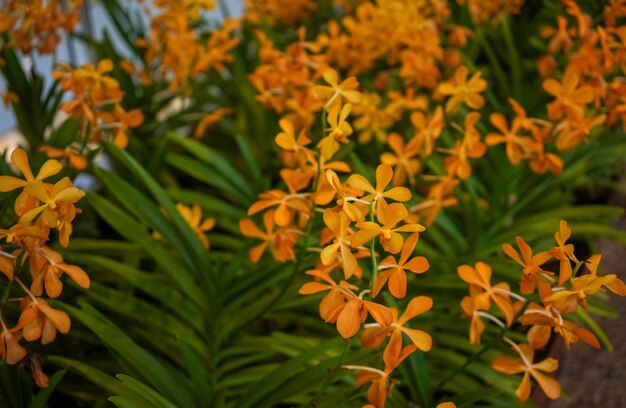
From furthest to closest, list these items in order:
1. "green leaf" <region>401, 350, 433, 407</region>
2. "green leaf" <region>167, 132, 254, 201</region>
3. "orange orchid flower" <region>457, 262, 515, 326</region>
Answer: "green leaf" <region>167, 132, 254, 201</region> < "green leaf" <region>401, 350, 433, 407</region> < "orange orchid flower" <region>457, 262, 515, 326</region>

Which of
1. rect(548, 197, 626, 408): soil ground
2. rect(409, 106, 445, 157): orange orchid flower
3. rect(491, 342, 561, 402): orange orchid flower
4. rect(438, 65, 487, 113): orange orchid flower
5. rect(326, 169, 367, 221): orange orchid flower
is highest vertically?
rect(326, 169, 367, 221): orange orchid flower

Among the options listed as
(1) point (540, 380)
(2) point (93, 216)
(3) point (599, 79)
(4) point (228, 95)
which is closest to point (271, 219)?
(1) point (540, 380)

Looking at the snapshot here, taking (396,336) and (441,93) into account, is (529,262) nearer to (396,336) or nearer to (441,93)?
(396,336)

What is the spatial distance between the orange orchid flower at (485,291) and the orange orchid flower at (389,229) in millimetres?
109

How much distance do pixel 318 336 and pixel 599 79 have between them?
495mm

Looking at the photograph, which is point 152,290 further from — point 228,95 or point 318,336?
point 228,95

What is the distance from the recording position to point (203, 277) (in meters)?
0.79

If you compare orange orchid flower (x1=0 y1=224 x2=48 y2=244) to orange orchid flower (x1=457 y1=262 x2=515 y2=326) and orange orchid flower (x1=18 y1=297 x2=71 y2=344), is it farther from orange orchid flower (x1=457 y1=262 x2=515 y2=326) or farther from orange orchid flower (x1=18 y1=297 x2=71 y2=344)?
orange orchid flower (x1=457 y1=262 x2=515 y2=326)

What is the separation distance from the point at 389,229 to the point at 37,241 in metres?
0.27

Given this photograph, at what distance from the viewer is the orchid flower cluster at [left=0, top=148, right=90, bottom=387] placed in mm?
477

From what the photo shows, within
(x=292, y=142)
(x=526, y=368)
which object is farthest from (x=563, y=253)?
(x=292, y=142)

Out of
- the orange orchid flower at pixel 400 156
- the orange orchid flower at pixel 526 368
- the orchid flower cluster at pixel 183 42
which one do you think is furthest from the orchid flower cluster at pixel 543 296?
the orchid flower cluster at pixel 183 42

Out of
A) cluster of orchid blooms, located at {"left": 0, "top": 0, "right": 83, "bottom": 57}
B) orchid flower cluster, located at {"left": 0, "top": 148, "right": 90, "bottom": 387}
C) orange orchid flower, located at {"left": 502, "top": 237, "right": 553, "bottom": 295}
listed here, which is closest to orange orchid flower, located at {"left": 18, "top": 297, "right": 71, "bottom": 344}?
orchid flower cluster, located at {"left": 0, "top": 148, "right": 90, "bottom": 387}

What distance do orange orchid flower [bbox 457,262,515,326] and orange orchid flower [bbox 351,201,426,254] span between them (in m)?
0.11
